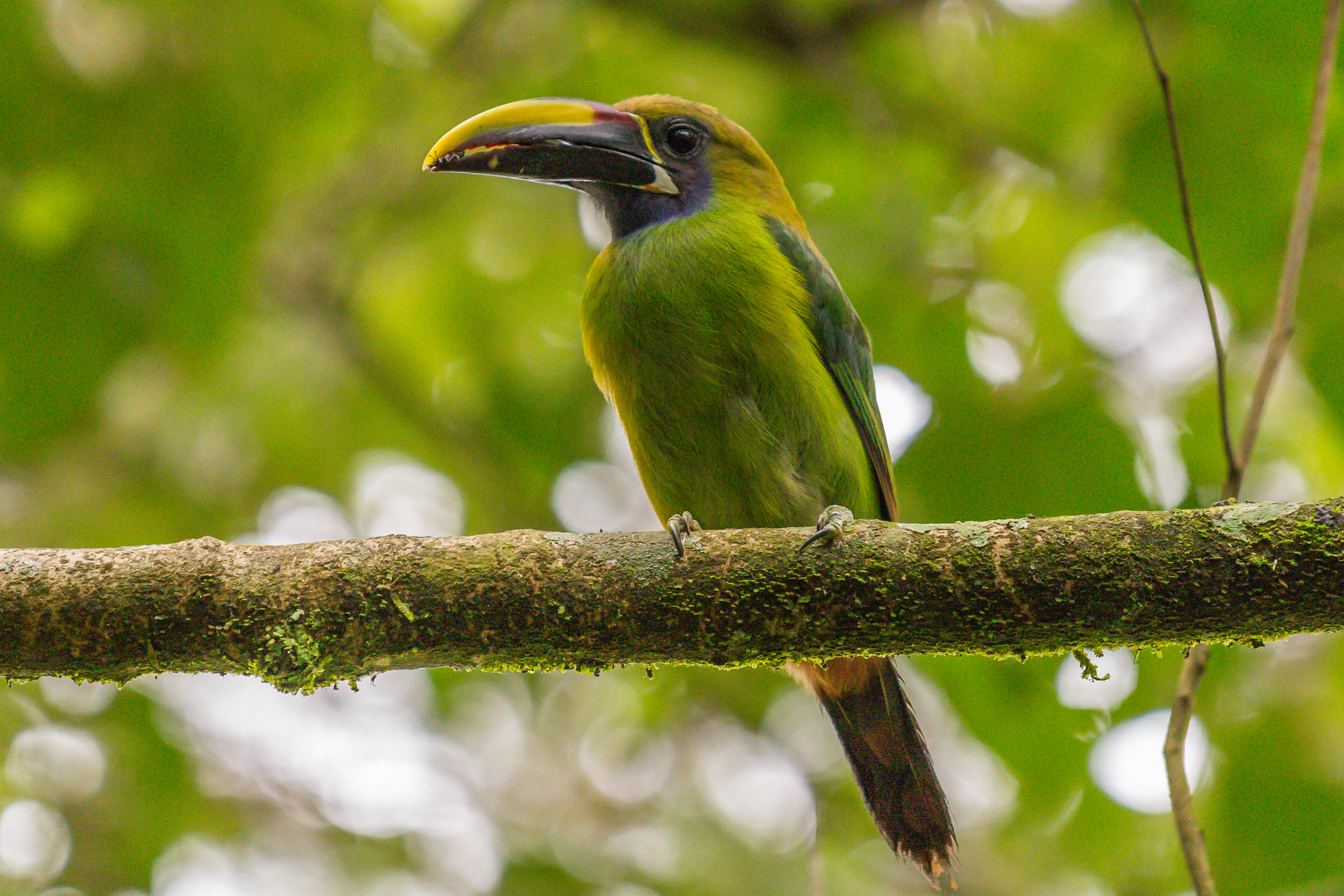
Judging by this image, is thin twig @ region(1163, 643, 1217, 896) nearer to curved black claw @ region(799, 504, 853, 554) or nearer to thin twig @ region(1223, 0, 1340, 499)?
thin twig @ region(1223, 0, 1340, 499)

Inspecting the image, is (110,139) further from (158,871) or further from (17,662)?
(158,871)

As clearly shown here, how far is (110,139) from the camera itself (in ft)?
9.54

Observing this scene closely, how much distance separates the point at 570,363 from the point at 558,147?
88cm

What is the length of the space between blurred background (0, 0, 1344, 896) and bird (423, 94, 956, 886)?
14 centimetres

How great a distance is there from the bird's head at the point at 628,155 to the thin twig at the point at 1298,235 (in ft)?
4.17

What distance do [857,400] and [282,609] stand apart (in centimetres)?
155

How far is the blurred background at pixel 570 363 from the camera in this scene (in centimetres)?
259

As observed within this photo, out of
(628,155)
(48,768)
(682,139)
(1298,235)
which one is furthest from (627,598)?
(48,768)

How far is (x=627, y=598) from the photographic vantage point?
5.98 ft

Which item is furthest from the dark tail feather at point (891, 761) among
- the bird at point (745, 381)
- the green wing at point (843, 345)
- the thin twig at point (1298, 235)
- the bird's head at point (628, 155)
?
the bird's head at point (628, 155)

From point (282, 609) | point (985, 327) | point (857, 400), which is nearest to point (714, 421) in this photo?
point (857, 400)

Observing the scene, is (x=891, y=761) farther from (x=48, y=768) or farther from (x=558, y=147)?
(x=48, y=768)

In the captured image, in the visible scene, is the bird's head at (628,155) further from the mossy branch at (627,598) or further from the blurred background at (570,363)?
the mossy branch at (627,598)

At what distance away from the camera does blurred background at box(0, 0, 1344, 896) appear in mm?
2594
